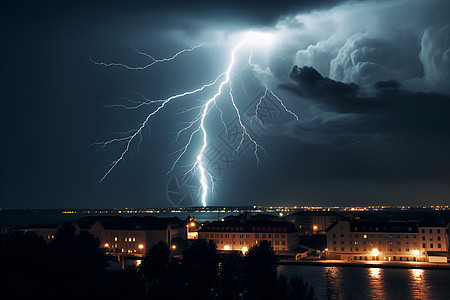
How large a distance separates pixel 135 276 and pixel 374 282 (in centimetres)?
1978

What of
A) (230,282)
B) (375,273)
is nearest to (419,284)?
(375,273)

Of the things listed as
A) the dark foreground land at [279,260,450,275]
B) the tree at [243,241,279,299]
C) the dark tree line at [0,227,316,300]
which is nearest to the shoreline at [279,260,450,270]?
the dark foreground land at [279,260,450,275]

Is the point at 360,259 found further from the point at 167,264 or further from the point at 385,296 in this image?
the point at 167,264

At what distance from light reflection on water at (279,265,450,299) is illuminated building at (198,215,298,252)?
22.5 ft

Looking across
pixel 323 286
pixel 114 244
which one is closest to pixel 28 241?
pixel 323 286

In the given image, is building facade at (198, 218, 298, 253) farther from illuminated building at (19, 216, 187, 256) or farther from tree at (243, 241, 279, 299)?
tree at (243, 241, 279, 299)

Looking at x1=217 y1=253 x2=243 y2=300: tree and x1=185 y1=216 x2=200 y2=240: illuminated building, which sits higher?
x1=185 y1=216 x2=200 y2=240: illuminated building

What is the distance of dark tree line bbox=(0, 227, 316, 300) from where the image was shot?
1956cm

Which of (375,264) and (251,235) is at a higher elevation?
(251,235)

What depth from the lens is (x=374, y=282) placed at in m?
34.2

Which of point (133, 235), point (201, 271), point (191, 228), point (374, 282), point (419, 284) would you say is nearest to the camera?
point (201, 271)

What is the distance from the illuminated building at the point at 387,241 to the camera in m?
44.4

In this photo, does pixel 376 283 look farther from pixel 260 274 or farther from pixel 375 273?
pixel 260 274

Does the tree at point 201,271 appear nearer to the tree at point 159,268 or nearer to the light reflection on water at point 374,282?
the tree at point 159,268
